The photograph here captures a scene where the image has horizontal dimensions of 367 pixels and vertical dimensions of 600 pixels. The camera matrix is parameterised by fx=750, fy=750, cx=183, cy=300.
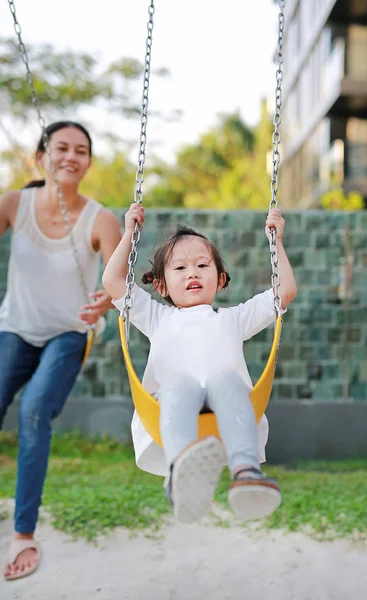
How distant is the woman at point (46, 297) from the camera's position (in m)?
2.97

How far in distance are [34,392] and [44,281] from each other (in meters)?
0.47

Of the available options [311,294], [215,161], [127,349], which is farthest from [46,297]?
[215,161]

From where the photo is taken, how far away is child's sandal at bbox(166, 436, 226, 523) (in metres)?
1.83

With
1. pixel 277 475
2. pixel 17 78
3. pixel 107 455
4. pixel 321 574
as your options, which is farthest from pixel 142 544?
pixel 17 78

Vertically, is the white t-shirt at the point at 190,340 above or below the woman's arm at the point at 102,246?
below

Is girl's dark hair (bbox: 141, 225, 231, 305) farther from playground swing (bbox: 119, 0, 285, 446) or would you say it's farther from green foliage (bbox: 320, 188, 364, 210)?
green foliage (bbox: 320, 188, 364, 210)

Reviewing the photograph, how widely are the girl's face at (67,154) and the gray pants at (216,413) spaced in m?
1.36

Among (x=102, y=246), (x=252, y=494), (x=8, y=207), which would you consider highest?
(x=8, y=207)

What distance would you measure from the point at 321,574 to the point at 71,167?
2008 mm

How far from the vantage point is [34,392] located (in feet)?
9.49

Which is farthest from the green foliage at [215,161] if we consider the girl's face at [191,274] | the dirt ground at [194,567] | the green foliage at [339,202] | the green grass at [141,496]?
the girl's face at [191,274]

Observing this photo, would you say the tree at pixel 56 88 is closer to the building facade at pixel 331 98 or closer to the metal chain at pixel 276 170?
the building facade at pixel 331 98

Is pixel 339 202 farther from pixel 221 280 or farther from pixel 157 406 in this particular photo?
pixel 157 406

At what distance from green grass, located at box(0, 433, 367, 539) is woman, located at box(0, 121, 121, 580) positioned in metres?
0.65
